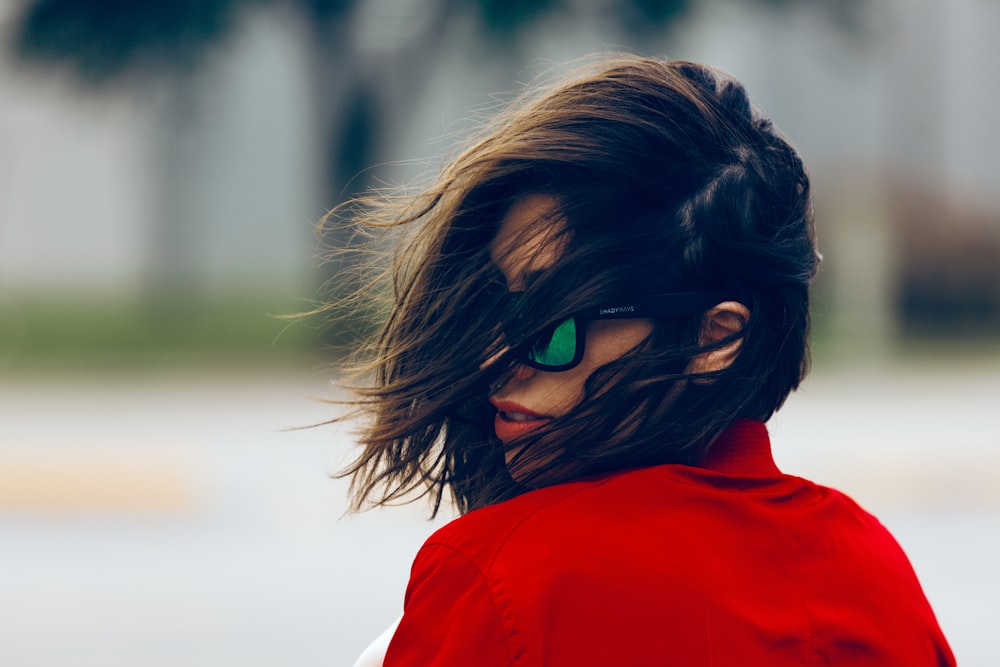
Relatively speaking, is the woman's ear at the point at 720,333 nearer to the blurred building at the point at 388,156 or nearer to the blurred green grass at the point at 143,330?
the blurred building at the point at 388,156

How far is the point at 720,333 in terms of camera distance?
1.16 m

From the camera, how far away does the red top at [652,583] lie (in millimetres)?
904

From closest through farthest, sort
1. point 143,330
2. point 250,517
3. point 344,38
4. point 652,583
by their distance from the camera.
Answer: point 652,583, point 250,517, point 344,38, point 143,330

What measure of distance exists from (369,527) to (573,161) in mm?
5981

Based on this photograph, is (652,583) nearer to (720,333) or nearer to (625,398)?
(625,398)

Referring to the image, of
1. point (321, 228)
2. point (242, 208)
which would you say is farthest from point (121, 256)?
point (321, 228)

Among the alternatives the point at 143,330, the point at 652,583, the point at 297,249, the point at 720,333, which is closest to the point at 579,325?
the point at 720,333

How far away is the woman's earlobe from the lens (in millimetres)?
1135

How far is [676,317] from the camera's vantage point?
1115 mm

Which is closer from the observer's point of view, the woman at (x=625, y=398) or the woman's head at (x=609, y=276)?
the woman at (x=625, y=398)

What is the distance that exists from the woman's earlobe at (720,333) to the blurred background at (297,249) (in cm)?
460

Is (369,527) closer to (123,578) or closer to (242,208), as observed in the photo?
(123,578)

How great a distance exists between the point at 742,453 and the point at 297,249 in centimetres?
1398

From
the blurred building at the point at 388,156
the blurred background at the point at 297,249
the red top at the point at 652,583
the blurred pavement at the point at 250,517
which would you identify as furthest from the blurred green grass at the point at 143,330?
the red top at the point at 652,583
